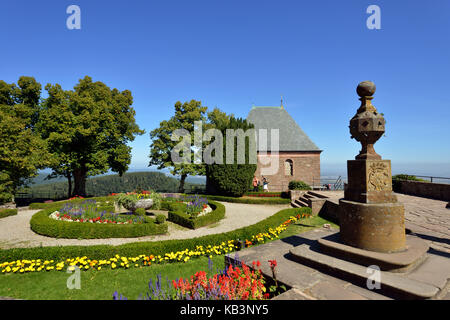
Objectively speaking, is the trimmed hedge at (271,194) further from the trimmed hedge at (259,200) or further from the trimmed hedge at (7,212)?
the trimmed hedge at (7,212)

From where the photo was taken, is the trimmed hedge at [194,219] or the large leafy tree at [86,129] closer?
the trimmed hedge at [194,219]

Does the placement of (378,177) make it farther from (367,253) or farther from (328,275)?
(328,275)

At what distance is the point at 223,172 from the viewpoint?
2088cm

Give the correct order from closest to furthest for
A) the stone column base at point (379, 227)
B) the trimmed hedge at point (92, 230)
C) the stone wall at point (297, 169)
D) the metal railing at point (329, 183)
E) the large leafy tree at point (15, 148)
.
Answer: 1. the stone column base at point (379, 227)
2. the trimmed hedge at point (92, 230)
3. the large leafy tree at point (15, 148)
4. the metal railing at point (329, 183)
5. the stone wall at point (297, 169)

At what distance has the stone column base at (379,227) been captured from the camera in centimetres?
A: 460

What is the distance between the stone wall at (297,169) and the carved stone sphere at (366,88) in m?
Result: 22.5

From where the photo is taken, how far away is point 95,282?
5.70m

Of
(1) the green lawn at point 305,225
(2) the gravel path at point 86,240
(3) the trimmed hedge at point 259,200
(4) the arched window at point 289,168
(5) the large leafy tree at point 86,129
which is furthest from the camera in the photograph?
(4) the arched window at point 289,168

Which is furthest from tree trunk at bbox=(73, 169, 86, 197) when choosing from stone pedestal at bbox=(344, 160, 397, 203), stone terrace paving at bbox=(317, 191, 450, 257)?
stone terrace paving at bbox=(317, 191, 450, 257)

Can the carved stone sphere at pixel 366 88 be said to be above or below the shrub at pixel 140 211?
above

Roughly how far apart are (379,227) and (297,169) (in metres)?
24.0

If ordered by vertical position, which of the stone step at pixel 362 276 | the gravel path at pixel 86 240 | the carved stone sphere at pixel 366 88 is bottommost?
the gravel path at pixel 86 240

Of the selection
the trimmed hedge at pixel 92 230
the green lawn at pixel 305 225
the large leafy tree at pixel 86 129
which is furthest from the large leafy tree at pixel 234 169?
the trimmed hedge at pixel 92 230
